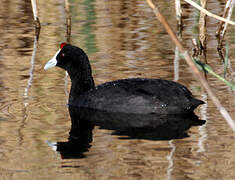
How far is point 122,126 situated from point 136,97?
2.42 feet

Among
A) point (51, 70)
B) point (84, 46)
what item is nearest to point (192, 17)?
point (84, 46)

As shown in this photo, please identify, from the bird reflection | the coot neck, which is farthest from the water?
the coot neck

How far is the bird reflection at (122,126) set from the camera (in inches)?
246

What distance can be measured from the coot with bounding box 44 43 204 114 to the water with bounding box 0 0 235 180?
0.77ft

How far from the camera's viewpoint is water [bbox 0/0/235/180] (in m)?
5.32

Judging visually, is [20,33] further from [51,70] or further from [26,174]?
[26,174]

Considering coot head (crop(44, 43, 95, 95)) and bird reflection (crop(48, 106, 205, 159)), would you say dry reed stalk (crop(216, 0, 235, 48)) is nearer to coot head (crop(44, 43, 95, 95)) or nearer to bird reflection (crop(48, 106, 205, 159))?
coot head (crop(44, 43, 95, 95))

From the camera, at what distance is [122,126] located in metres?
7.01

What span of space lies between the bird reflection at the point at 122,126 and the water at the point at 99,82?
103 millimetres

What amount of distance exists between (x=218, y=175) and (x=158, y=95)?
8.80 ft

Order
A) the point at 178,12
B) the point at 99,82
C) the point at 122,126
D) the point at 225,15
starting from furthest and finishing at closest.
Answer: the point at 178,12 → the point at 225,15 → the point at 99,82 → the point at 122,126

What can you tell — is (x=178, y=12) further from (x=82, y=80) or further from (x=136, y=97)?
(x=136, y=97)

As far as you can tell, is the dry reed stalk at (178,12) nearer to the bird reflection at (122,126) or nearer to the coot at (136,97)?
the coot at (136,97)

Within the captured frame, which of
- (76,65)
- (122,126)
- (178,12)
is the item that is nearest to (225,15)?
(178,12)
